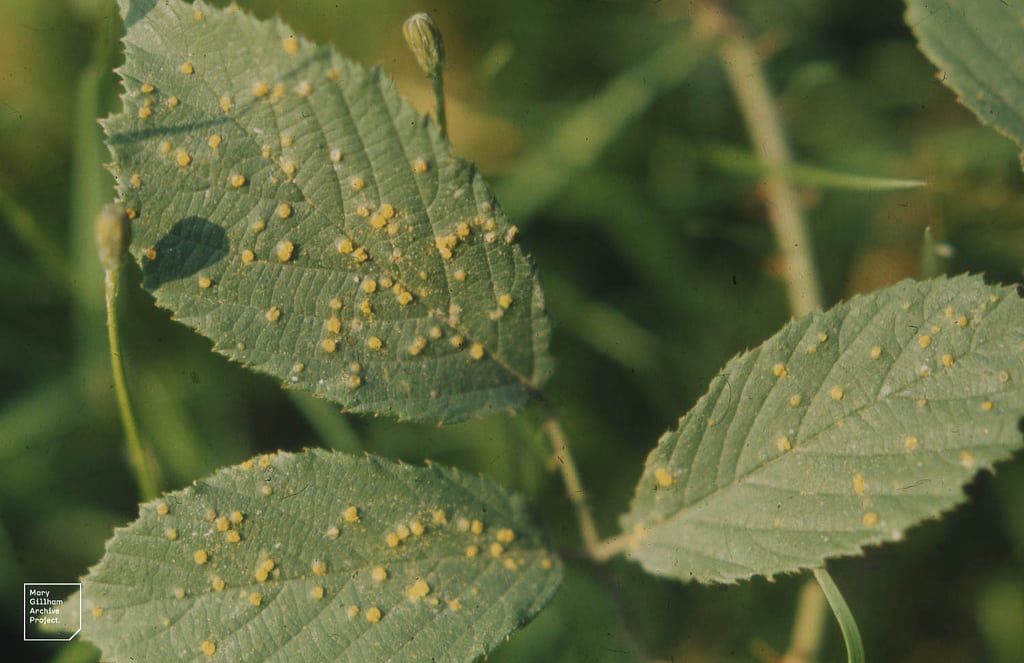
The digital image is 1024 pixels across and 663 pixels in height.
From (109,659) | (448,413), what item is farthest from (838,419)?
(109,659)

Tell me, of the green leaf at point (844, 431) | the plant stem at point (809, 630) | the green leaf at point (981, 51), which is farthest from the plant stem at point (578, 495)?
the green leaf at point (981, 51)

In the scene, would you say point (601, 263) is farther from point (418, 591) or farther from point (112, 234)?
point (112, 234)

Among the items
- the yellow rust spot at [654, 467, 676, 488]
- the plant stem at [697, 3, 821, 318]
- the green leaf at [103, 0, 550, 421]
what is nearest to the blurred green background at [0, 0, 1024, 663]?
the plant stem at [697, 3, 821, 318]

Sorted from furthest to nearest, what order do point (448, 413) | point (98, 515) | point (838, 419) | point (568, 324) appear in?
1. point (568, 324)
2. point (98, 515)
3. point (448, 413)
4. point (838, 419)

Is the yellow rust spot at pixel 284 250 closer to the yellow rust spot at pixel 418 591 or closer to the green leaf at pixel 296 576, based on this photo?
the green leaf at pixel 296 576

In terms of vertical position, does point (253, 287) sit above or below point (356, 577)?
above

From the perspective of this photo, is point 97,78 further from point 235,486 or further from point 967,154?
point 967,154

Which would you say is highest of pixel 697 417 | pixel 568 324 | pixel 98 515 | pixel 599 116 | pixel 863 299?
pixel 599 116

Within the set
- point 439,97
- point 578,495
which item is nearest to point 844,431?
point 578,495
